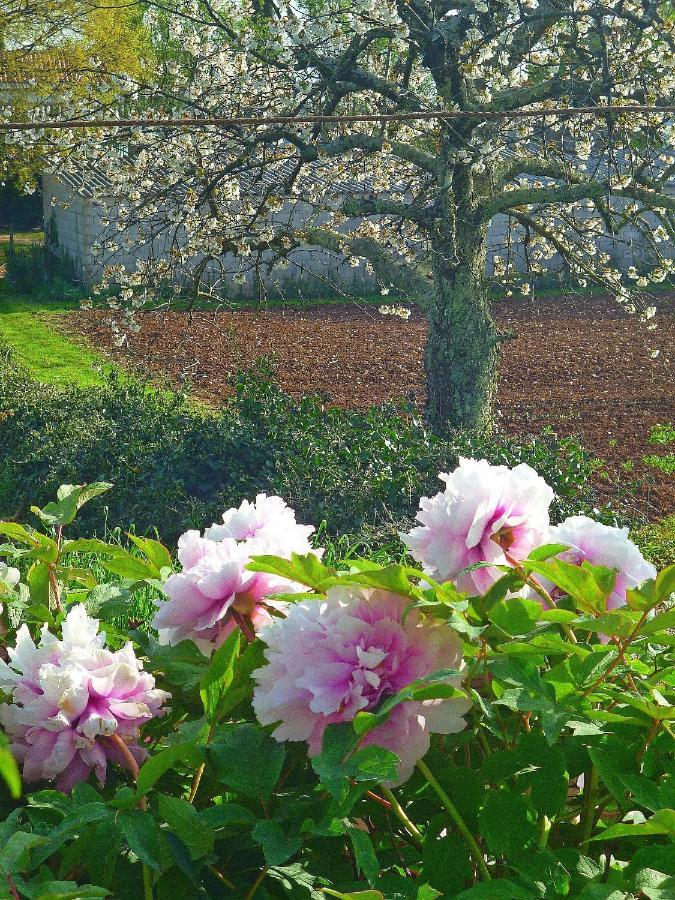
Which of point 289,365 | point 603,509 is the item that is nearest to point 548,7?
point 603,509

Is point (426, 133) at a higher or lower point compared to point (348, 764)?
higher

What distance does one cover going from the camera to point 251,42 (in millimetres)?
5375

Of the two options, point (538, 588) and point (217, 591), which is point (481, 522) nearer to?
point (538, 588)

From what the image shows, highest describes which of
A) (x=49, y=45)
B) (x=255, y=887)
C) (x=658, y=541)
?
(x=49, y=45)

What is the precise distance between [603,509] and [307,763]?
4.39 m

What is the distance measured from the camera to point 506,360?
10.2m

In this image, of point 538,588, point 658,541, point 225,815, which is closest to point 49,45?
point 658,541

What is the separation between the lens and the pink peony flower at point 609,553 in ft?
3.44

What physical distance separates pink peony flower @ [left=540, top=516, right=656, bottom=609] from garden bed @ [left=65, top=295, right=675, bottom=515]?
15.8ft

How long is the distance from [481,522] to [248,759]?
1.11 feet

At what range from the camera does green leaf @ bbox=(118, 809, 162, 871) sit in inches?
30.0

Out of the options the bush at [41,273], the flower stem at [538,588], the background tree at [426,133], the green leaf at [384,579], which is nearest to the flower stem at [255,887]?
the green leaf at [384,579]

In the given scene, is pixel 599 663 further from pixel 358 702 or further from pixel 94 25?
pixel 94 25

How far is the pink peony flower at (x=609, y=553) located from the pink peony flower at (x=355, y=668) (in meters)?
0.25
